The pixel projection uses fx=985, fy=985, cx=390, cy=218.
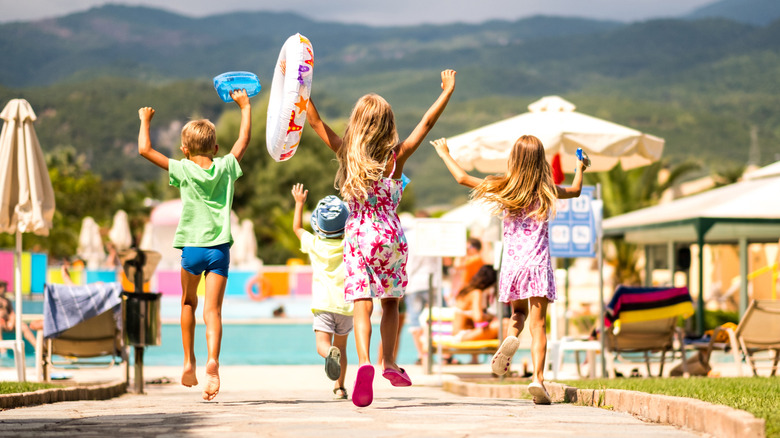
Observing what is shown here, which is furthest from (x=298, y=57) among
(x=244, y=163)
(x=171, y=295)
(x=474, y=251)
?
(x=244, y=163)

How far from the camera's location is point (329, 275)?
6.93 meters

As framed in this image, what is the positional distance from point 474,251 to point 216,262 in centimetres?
712

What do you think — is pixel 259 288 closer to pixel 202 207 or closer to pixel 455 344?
pixel 455 344

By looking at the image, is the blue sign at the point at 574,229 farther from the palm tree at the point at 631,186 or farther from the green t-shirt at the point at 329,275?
Result: the palm tree at the point at 631,186

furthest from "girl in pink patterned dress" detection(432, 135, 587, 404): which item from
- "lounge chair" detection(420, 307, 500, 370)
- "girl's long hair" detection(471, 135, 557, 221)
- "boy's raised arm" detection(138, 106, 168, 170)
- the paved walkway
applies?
"lounge chair" detection(420, 307, 500, 370)

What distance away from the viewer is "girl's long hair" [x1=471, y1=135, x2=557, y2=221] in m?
6.01

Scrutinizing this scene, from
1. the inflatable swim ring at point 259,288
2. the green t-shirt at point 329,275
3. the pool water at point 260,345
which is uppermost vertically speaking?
the green t-shirt at point 329,275

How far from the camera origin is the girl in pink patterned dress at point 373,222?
5.33 m

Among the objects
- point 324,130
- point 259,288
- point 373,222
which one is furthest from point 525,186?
point 259,288

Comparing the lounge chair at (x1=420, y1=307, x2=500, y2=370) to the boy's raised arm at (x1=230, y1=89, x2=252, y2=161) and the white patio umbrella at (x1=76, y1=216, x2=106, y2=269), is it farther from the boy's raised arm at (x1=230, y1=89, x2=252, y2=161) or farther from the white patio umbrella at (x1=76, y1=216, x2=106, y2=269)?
the white patio umbrella at (x1=76, y1=216, x2=106, y2=269)

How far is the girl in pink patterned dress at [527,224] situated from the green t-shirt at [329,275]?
123 centimetres

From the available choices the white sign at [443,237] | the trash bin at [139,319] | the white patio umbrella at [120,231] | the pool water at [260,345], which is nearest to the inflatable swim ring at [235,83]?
the trash bin at [139,319]

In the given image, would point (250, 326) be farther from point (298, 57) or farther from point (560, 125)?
point (298, 57)

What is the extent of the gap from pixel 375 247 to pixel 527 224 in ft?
3.93
